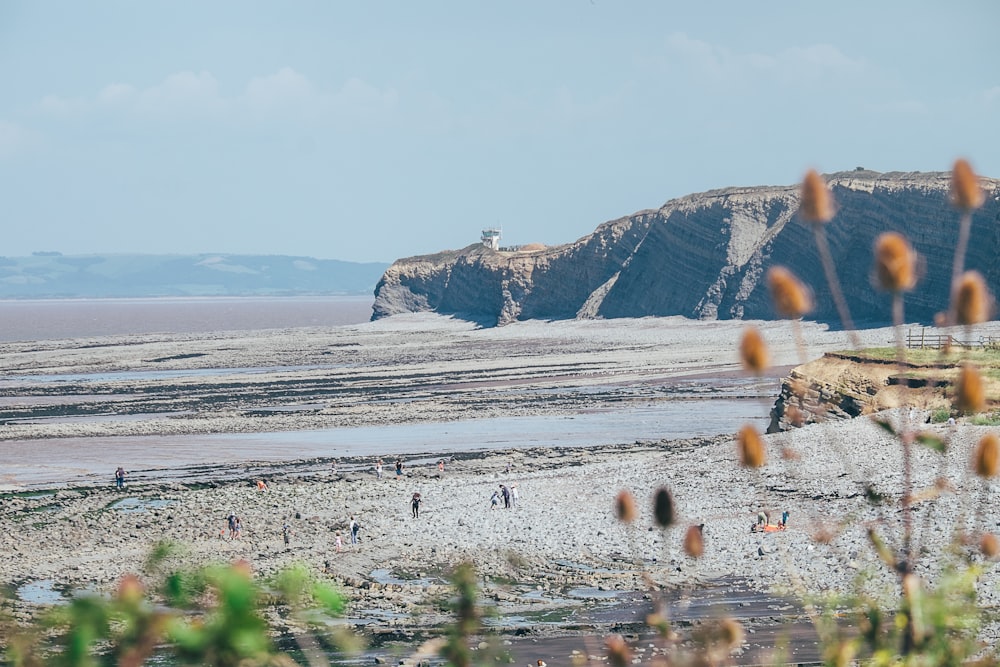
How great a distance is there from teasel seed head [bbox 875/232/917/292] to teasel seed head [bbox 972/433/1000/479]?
0.77 metres

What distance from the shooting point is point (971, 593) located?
14.8 feet

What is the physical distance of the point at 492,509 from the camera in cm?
3341

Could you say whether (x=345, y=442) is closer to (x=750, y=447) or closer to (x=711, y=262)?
(x=750, y=447)

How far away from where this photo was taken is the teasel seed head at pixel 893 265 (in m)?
3.44

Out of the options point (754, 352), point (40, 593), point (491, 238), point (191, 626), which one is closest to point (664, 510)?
point (754, 352)

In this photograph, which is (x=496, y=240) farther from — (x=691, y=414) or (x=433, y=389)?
(x=691, y=414)

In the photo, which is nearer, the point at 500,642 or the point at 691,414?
the point at 500,642

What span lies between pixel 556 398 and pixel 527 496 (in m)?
28.0

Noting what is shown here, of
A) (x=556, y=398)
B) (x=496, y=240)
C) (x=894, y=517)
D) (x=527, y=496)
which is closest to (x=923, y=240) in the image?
(x=556, y=398)

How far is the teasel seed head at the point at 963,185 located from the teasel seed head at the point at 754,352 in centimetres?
74

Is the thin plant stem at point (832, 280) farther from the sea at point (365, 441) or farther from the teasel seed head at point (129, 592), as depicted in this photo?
the sea at point (365, 441)

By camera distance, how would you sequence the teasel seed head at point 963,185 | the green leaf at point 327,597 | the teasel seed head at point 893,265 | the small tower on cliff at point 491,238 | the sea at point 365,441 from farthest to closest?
the small tower on cliff at point 491,238 < the sea at point 365,441 < the teasel seed head at point 963,185 < the teasel seed head at point 893,265 < the green leaf at point 327,597

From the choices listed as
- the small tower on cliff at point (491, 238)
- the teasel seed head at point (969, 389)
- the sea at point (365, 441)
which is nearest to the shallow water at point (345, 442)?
the sea at point (365, 441)

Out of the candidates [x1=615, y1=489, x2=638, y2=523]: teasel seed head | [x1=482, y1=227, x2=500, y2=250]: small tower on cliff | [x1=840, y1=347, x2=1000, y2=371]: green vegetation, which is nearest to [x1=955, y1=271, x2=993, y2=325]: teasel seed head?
[x1=615, y1=489, x2=638, y2=523]: teasel seed head
